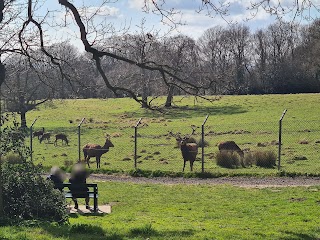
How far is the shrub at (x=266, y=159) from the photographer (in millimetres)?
21938

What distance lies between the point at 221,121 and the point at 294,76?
29.5 m

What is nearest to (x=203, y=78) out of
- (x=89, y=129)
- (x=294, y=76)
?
(x=89, y=129)

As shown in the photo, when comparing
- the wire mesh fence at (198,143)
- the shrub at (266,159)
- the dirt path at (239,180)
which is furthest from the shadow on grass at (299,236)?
the shrub at (266,159)

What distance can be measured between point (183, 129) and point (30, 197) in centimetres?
2608

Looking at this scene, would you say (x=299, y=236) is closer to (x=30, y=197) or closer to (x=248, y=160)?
(x=30, y=197)

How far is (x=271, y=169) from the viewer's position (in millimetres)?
21172

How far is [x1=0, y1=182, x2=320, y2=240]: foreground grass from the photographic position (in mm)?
9023

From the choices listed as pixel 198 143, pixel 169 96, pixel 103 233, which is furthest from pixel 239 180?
pixel 103 233

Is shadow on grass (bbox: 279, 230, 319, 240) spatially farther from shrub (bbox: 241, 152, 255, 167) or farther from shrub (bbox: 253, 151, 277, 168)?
shrub (bbox: 241, 152, 255, 167)

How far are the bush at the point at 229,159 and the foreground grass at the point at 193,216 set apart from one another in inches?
174

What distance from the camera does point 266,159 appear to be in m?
22.0

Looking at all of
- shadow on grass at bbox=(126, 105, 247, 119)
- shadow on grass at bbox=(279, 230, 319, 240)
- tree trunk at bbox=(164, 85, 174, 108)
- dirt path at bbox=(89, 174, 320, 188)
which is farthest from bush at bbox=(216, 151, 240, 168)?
shadow on grass at bbox=(126, 105, 247, 119)

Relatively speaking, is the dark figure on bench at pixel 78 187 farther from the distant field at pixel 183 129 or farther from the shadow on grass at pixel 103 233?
the shadow on grass at pixel 103 233

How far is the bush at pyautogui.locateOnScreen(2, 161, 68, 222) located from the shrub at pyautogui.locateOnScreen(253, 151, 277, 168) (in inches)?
471
